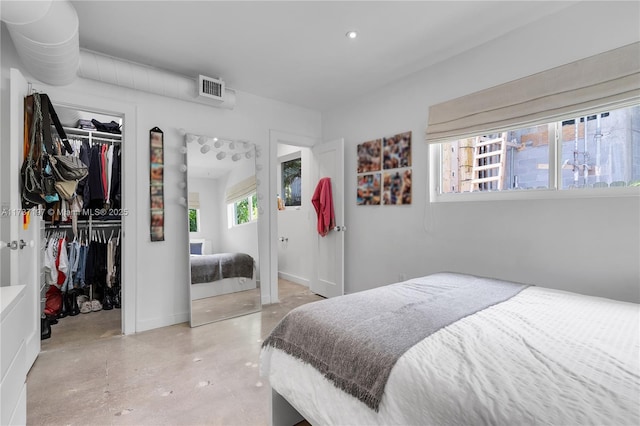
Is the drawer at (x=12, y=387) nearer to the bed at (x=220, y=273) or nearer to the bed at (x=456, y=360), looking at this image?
the bed at (x=456, y=360)

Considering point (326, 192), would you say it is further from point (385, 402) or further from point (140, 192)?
point (385, 402)

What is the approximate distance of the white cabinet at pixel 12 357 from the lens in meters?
1.18

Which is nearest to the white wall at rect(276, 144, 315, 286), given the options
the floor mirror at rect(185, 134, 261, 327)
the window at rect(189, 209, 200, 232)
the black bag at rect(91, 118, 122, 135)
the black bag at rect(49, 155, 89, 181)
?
the floor mirror at rect(185, 134, 261, 327)

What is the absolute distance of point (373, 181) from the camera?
11.4 feet

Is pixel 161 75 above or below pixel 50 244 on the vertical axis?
above

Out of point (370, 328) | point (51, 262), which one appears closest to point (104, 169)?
point (51, 262)

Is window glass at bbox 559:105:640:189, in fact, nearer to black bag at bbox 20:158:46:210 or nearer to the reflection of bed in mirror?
the reflection of bed in mirror

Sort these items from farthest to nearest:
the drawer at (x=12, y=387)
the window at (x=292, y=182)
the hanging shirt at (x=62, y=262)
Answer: the window at (x=292, y=182), the hanging shirt at (x=62, y=262), the drawer at (x=12, y=387)

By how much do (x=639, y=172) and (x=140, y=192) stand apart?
391 cm

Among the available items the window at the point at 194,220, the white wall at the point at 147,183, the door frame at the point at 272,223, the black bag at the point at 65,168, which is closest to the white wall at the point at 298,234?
the door frame at the point at 272,223

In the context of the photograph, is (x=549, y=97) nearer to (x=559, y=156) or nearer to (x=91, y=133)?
(x=559, y=156)

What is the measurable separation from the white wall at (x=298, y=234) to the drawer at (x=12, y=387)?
3.08 meters

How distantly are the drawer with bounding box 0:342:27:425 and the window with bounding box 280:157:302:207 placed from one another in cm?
372

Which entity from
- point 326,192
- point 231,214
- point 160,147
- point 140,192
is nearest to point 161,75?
point 160,147
